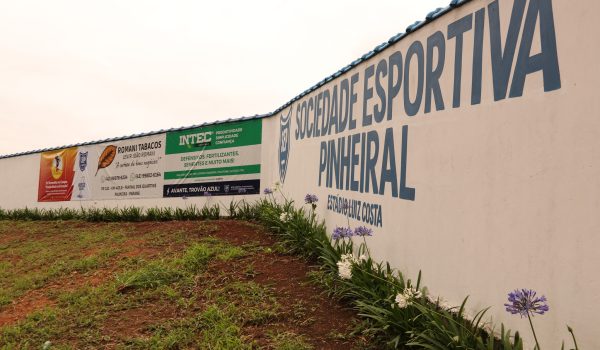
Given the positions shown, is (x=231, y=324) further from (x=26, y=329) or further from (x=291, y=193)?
(x=291, y=193)

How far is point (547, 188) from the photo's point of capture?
301cm

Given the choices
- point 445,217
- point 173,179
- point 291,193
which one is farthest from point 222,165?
point 445,217

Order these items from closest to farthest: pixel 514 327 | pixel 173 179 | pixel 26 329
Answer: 1. pixel 514 327
2. pixel 26 329
3. pixel 173 179

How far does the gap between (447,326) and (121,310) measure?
3.71 metres

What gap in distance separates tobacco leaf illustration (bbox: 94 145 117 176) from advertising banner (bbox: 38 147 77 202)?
148 cm

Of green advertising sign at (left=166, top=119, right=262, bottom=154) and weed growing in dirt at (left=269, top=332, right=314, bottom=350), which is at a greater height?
green advertising sign at (left=166, top=119, right=262, bottom=154)

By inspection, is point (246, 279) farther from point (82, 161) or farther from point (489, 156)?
point (82, 161)

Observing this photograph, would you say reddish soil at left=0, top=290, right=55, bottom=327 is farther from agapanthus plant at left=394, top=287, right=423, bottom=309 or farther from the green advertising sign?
the green advertising sign

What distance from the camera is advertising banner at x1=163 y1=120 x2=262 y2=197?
11.0 meters

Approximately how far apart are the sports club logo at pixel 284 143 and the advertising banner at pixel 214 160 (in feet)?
3.73

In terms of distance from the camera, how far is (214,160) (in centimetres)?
1170

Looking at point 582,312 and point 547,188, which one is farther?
point 547,188


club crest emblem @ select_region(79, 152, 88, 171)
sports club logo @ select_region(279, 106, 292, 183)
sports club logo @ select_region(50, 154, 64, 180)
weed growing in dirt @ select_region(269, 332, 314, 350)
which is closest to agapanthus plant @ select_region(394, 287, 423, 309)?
weed growing in dirt @ select_region(269, 332, 314, 350)

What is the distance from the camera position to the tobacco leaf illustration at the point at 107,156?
14266mm
